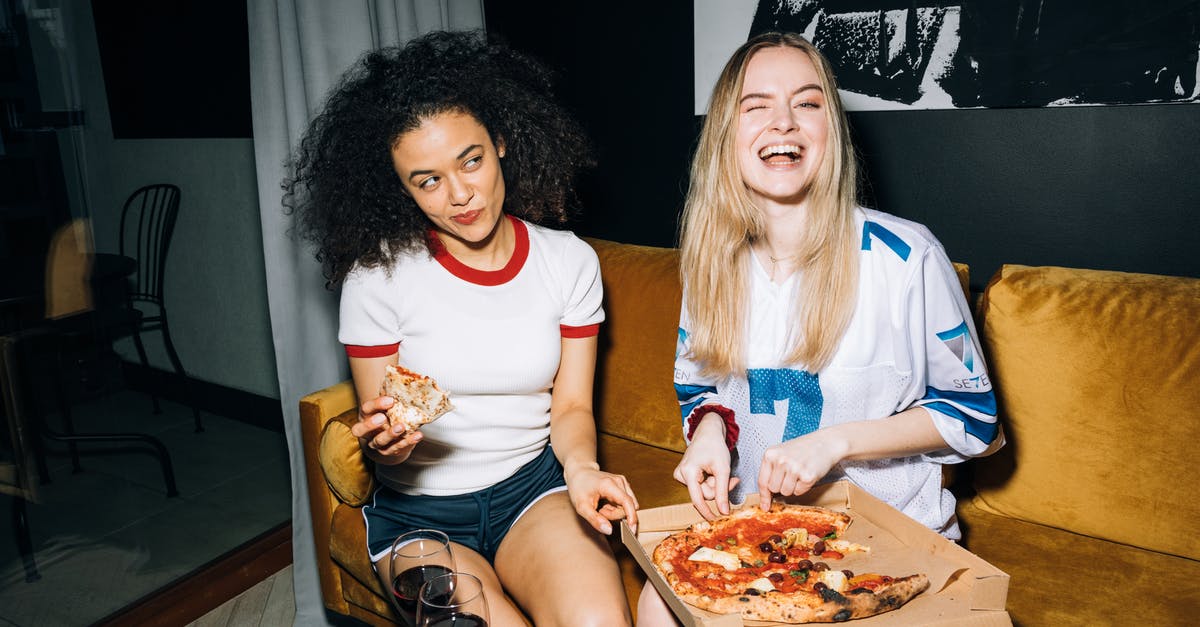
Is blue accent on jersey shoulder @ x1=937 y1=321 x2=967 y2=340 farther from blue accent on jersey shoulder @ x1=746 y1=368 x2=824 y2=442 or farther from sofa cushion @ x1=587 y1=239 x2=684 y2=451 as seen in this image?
sofa cushion @ x1=587 y1=239 x2=684 y2=451

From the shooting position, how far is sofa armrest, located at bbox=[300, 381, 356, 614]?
211 cm

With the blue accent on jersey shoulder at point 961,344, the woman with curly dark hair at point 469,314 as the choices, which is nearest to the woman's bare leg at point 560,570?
the woman with curly dark hair at point 469,314

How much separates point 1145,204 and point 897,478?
110cm

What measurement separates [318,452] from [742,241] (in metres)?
1.25

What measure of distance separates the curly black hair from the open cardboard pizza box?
2.96 feet

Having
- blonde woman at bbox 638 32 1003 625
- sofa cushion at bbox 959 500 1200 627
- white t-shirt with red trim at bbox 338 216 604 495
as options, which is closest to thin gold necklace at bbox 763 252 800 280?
blonde woman at bbox 638 32 1003 625

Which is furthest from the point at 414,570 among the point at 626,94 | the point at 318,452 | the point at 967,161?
the point at 626,94

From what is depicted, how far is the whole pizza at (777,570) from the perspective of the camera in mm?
1061

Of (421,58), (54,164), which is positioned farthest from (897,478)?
(54,164)

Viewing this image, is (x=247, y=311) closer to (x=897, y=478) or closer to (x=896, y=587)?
(x=897, y=478)

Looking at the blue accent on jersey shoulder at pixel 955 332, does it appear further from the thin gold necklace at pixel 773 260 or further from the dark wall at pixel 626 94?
the dark wall at pixel 626 94

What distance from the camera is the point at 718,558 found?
1213 millimetres

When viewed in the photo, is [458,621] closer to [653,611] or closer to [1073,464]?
[653,611]

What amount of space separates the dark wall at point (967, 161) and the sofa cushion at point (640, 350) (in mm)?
452
